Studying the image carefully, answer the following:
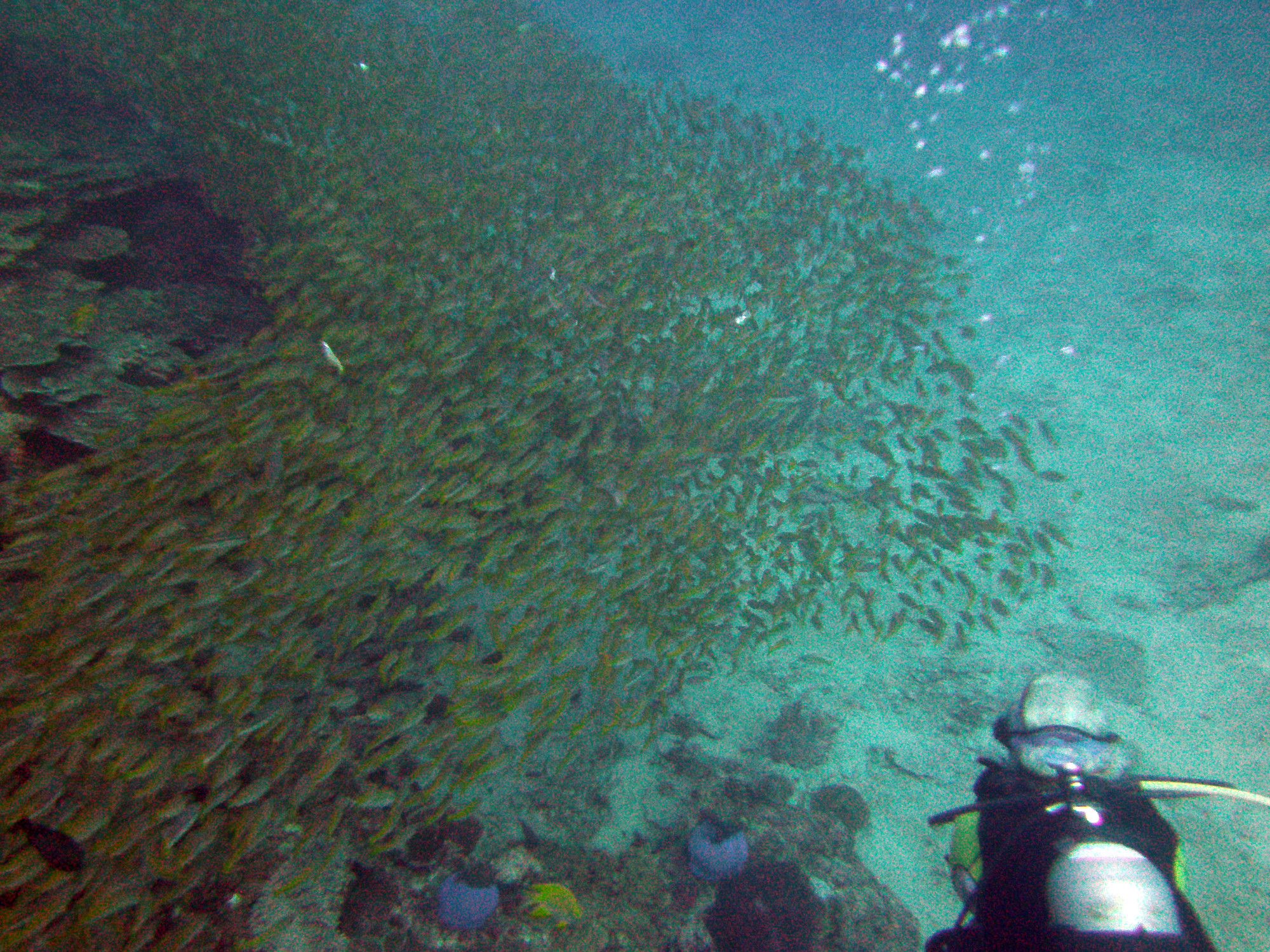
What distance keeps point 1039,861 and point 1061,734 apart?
0.61 meters

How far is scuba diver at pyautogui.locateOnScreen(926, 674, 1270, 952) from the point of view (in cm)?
190

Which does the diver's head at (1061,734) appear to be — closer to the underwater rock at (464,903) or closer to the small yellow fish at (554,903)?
the small yellow fish at (554,903)

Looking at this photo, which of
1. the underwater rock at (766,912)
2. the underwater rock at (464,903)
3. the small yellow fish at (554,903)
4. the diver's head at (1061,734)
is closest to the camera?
the diver's head at (1061,734)

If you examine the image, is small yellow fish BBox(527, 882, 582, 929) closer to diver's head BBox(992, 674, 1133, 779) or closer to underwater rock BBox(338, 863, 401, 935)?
underwater rock BBox(338, 863, 401, 935)

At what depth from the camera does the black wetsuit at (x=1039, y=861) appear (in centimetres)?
197

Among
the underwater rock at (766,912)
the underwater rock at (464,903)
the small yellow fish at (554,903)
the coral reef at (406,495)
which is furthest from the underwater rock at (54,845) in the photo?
the underwater rock at (766,912)

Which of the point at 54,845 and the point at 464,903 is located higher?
the point at 54,845

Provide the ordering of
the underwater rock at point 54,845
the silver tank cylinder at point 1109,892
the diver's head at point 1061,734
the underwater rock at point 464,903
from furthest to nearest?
the underwater rock at point 464,903, the underwater rock at point 54,845, the diver's head at point 1061,734, the silver tank cylinder at point 1109,892

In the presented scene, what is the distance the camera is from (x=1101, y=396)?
1062 cm

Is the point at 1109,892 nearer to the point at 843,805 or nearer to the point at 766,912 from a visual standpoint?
the point at 766,912

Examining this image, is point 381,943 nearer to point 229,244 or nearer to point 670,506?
point 670,506

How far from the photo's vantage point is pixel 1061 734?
2551 millimetres

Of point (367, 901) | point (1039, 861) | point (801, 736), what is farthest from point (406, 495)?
point (801, 736)

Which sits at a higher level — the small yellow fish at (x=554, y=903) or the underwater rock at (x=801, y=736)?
the underwater rock at (x=801, y=736)
